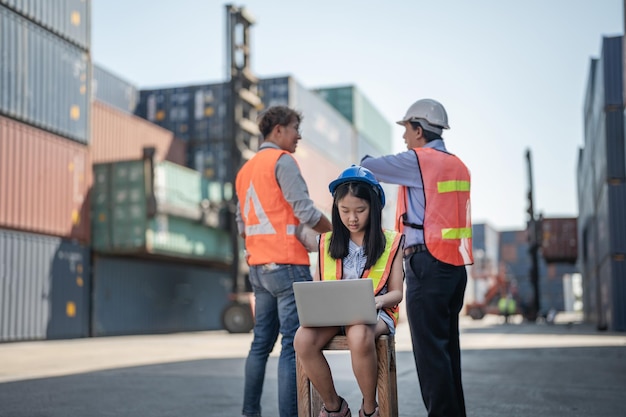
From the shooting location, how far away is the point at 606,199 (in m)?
20.1

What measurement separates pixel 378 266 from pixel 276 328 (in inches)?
44.4

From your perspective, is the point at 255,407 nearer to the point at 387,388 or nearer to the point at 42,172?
the point at 387,388

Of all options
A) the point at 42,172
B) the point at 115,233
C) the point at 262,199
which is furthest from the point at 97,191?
the point at 262,199

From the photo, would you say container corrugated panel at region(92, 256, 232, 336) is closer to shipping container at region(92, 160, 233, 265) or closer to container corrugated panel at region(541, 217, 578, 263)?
shipping container at region(92, 160, 233, 265)

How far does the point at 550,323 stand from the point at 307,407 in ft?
92.5

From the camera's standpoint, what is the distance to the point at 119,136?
23.5 m

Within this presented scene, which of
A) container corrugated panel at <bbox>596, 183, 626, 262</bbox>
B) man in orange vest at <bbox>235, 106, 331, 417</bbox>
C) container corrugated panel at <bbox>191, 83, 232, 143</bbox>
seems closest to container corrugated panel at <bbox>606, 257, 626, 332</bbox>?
container corrugated panel at <bbox>596, 183, 626, 262</bbox>

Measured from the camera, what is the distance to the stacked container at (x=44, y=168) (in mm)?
16891

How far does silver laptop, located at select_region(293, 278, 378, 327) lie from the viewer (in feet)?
9.89

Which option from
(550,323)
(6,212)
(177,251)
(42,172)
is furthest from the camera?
(550,323)

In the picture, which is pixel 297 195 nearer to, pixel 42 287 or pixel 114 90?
pixel 42 287

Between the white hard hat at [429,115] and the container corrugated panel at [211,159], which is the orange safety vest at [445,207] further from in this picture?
the container corrugated panel at [211,159]

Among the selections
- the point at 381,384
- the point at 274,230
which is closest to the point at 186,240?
the point at 274,230

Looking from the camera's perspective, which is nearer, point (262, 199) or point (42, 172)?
point (262, 199)
